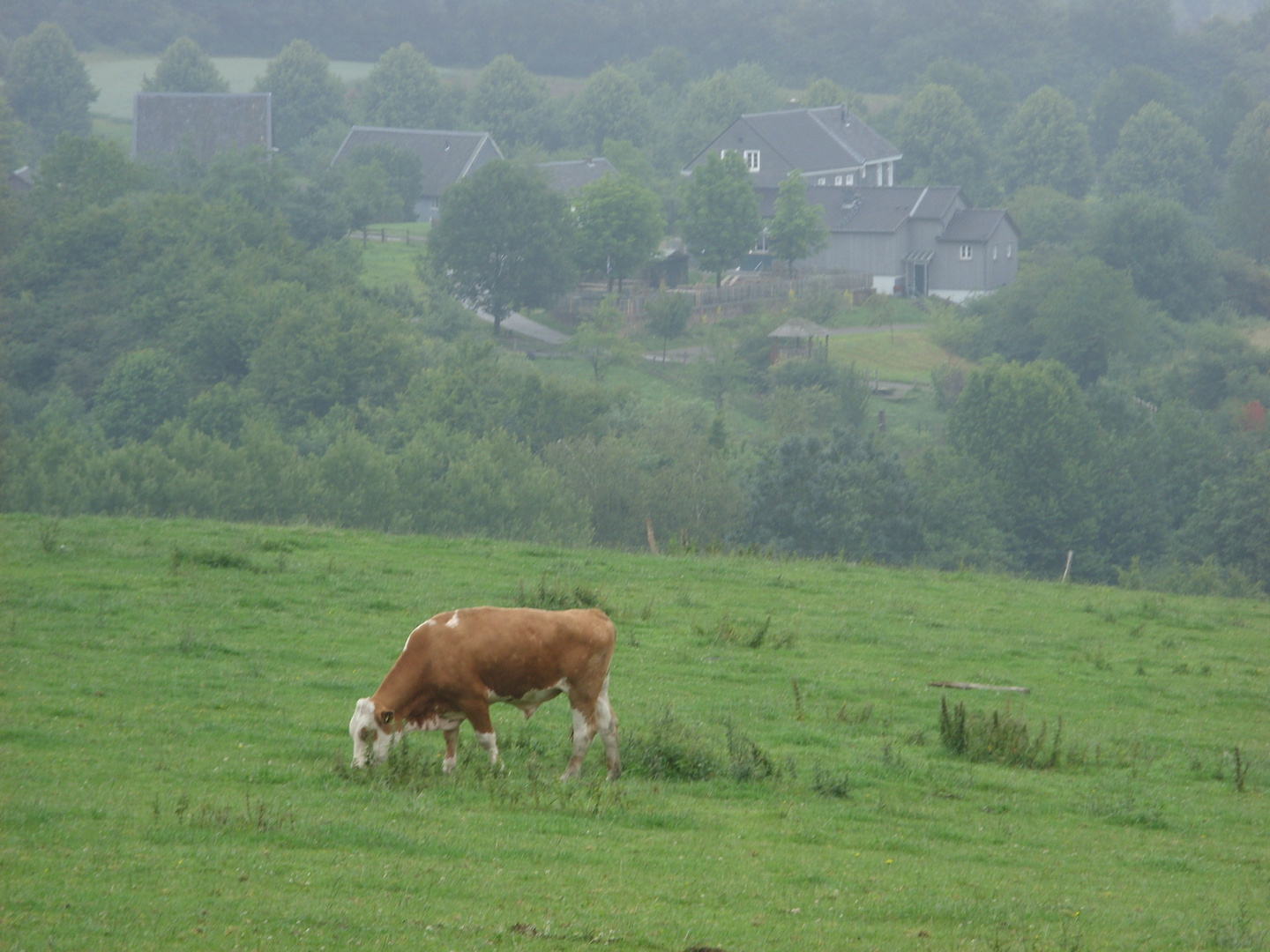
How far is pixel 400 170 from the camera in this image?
124 metres

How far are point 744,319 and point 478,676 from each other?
91.8m

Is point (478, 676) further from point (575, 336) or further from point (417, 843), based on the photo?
point (575, 336)

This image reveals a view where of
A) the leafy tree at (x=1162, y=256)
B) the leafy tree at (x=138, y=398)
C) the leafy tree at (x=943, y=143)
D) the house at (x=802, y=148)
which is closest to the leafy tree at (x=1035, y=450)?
the leafy tree at (x=1162, y=256)

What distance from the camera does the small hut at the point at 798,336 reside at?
8856 cm

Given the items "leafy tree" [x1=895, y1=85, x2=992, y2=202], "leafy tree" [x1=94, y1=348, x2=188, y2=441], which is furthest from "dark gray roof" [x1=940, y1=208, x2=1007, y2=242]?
"leafy tree" [x1=94, y1=348, x2=188, y2=441]

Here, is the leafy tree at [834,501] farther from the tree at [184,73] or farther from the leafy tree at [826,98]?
the leafy tree at [826,98]

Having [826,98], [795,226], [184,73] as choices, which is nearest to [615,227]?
[795,226]

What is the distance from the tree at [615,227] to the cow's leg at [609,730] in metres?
95.3

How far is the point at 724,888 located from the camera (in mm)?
8844

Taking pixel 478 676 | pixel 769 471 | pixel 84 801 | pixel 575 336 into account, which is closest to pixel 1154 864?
pixel 478 676

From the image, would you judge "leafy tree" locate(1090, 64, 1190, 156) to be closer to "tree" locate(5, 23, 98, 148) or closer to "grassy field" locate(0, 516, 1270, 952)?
"tree" locate(5, 23, 98, 148)

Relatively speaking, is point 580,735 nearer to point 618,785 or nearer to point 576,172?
Result: point 618,785

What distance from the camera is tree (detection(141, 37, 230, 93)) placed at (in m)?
152

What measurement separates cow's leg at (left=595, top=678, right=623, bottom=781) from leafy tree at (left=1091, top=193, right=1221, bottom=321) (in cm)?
11054
